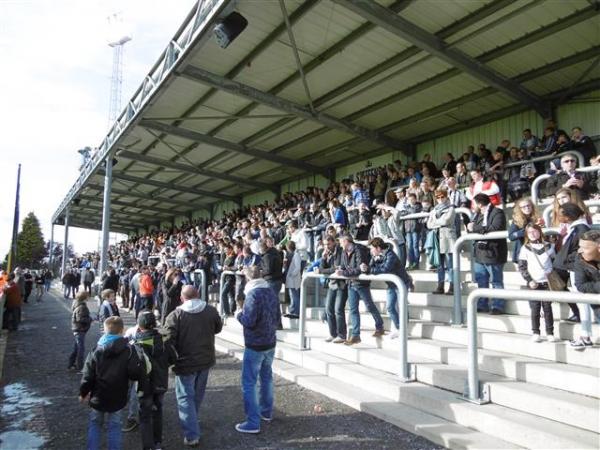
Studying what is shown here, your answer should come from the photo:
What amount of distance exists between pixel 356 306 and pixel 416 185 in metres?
4.07

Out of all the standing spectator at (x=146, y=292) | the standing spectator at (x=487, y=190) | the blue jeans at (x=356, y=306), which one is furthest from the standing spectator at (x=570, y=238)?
the standing spectator at (x=146, y=292)

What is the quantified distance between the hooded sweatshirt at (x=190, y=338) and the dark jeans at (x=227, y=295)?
5.18 meters

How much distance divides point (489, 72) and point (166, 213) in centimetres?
2737

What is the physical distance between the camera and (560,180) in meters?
7.20

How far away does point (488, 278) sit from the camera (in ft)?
19.3

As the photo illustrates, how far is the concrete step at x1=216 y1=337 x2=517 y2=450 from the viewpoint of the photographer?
3764 mm

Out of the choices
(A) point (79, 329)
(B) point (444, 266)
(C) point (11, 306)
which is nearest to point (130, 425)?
(A) point (79, 329)

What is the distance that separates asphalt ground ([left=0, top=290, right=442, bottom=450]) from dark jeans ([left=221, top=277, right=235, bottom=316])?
253 centimetres

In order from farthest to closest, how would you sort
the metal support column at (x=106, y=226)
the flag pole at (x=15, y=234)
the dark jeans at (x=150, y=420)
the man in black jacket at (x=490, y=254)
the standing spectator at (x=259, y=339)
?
the flag pole at (x=15, y=234) → the metal support column at (x=106, y=226) → the man in black jacket at (x=490, y=254) → the standing spectator at (x=259, y=339) → the dark jeans at (x=150, y=420)

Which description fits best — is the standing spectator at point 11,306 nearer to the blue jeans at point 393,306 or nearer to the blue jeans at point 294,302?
the blue jeans at point 294,302

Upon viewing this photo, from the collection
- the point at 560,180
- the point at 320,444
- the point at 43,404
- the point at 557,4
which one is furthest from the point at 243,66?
the point at 320,444

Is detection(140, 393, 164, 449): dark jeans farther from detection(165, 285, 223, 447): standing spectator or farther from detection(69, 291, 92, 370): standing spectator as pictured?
detection(69, 291, 92, 370): standing spectator

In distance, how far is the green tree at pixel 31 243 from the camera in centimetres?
5956

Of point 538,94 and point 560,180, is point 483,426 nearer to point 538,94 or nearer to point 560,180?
point 560,180
